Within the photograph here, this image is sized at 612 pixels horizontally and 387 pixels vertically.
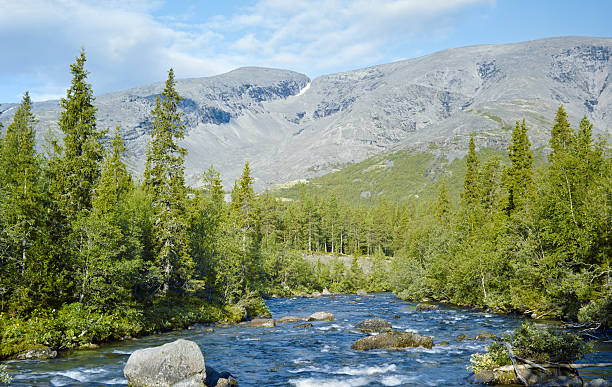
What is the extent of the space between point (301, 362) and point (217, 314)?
765 inches

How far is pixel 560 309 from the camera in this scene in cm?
3619

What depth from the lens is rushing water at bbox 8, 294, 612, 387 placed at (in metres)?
20.7

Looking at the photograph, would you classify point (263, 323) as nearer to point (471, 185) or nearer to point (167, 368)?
point (167, 368)

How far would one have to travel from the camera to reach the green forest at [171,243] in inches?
1081

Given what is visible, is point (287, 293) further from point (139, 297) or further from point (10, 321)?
point (10, 321)

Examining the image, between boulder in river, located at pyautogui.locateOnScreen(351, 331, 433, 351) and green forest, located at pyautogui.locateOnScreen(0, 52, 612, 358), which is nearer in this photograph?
green forest, located at pyautogui.locateOnScreen(0, 52, 612, 358)

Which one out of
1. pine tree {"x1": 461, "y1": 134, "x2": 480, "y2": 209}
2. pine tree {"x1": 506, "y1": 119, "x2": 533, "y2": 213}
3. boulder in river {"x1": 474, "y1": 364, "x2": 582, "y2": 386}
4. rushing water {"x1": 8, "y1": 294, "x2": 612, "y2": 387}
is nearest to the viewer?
boulder in river {"x1": 474, "y1": 364, "x2": 582, "y2": 386}

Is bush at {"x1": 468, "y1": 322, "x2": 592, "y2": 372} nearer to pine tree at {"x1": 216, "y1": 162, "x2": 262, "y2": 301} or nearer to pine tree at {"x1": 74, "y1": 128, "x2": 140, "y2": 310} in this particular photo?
pine tree at {"x1": 74, "y1": 128, "x2": 140, "y2": 310}

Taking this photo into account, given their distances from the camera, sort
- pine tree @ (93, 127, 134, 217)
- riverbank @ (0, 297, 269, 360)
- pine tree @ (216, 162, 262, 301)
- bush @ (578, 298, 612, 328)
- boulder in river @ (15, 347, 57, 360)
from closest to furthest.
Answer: boulder in river @ (15, 347, 57, 360), riverbank @ (0, 297, 269, 360), bush @ (578, 298, 612, 328), pine tree @ (93, 127, 134, 217), pine tree @ (216, 162, 262, 301)

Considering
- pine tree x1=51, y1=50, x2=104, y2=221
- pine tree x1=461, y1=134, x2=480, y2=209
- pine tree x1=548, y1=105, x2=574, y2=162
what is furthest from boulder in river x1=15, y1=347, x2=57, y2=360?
pine tree x1=461, y1=134, x2=480, y2=209

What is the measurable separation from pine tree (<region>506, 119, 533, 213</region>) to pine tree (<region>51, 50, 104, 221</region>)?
2096 inches

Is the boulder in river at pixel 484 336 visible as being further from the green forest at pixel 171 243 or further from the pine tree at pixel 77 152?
the pine tree at pixel 77 152

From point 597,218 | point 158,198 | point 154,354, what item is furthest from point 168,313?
point 597,218

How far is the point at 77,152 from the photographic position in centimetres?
3522
